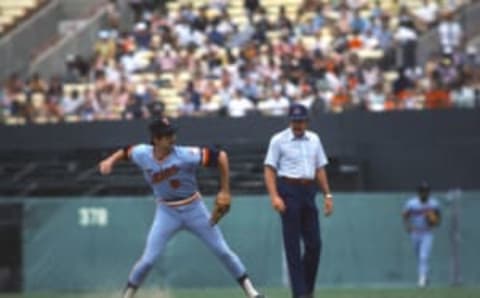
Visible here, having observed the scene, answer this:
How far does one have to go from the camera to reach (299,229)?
54.1ft

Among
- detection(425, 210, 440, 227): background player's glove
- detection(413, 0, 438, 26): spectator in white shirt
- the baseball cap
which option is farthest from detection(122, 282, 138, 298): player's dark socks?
detection(413, 0, 438, 26): spectator in white shirt

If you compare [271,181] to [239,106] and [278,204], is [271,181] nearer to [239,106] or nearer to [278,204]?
[278,204]

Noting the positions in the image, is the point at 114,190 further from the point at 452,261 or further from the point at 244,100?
the point at 452,261

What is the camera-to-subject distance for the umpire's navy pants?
1641 cm

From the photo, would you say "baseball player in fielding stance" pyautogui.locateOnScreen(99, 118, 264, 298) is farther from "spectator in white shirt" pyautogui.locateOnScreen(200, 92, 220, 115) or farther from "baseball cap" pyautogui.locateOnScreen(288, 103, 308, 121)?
"spectator in white shirt" pyautogui.locateOnScreen(200, 92, 220, 115)

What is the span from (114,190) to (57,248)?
6.74 feet

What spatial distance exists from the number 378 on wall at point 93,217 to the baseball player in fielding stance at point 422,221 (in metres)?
4.83

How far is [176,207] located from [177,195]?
122 mm

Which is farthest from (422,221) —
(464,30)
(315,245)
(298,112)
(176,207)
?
(176,207)

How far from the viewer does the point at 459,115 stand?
91.5ft

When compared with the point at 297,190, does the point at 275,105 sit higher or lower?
lower

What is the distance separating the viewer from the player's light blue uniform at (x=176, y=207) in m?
16.0

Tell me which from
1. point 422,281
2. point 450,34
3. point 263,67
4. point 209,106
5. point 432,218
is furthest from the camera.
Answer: point 450,34

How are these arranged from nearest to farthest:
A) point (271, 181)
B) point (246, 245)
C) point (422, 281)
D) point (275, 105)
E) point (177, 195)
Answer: point (177, 195) < point (271, 181) < point (422, 281) < point (246, 245) < point (275, 105)
